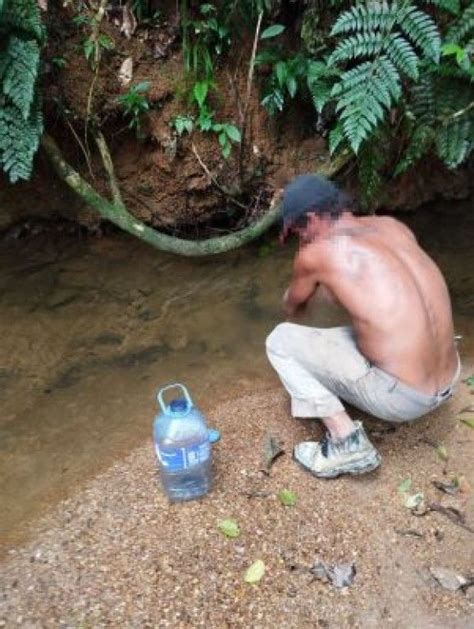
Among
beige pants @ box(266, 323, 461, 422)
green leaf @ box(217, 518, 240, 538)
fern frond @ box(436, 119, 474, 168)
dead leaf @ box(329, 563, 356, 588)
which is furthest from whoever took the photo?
fern frond @ box(436, 119, 474, 168)

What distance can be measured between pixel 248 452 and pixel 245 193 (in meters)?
2.31

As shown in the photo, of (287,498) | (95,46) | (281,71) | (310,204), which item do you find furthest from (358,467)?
(95,46)

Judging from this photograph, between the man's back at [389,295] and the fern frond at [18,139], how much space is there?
1900 millimetres

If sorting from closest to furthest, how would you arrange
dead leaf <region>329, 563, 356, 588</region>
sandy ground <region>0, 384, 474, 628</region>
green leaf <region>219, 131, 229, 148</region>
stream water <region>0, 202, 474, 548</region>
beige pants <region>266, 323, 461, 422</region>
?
sandy ground <region>0, 384, 474, 628</region>
dead leaf <region>329, 563, 356, 588</region>
beige pants <region>266, 323, 461, 422</region>
stream water <region>0, 202, 474, 548</region>
green leaf <region>219, 131, 229, 148</region>

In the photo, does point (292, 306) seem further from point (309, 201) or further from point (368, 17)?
point (368, 17)

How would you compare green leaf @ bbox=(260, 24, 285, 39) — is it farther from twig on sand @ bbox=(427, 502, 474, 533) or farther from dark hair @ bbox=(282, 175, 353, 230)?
twig on sand @ bbox=(427, 502, 474, 533)

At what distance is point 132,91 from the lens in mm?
4188

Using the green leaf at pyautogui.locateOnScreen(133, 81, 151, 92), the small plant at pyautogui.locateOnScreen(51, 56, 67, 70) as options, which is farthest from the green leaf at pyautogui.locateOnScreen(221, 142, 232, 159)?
the small plant at pyautogui.locateOnScreen(51, 56, 67, 70)

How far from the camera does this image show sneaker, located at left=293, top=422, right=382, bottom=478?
287cm

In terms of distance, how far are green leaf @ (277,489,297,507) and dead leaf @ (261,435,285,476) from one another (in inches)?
5.7

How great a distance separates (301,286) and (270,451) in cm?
80

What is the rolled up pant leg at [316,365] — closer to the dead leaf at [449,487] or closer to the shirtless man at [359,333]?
the shirtless man at [359,333]

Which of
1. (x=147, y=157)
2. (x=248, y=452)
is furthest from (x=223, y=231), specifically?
(x=248, y=452)

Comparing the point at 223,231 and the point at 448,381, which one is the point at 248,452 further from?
the point at 223,231
